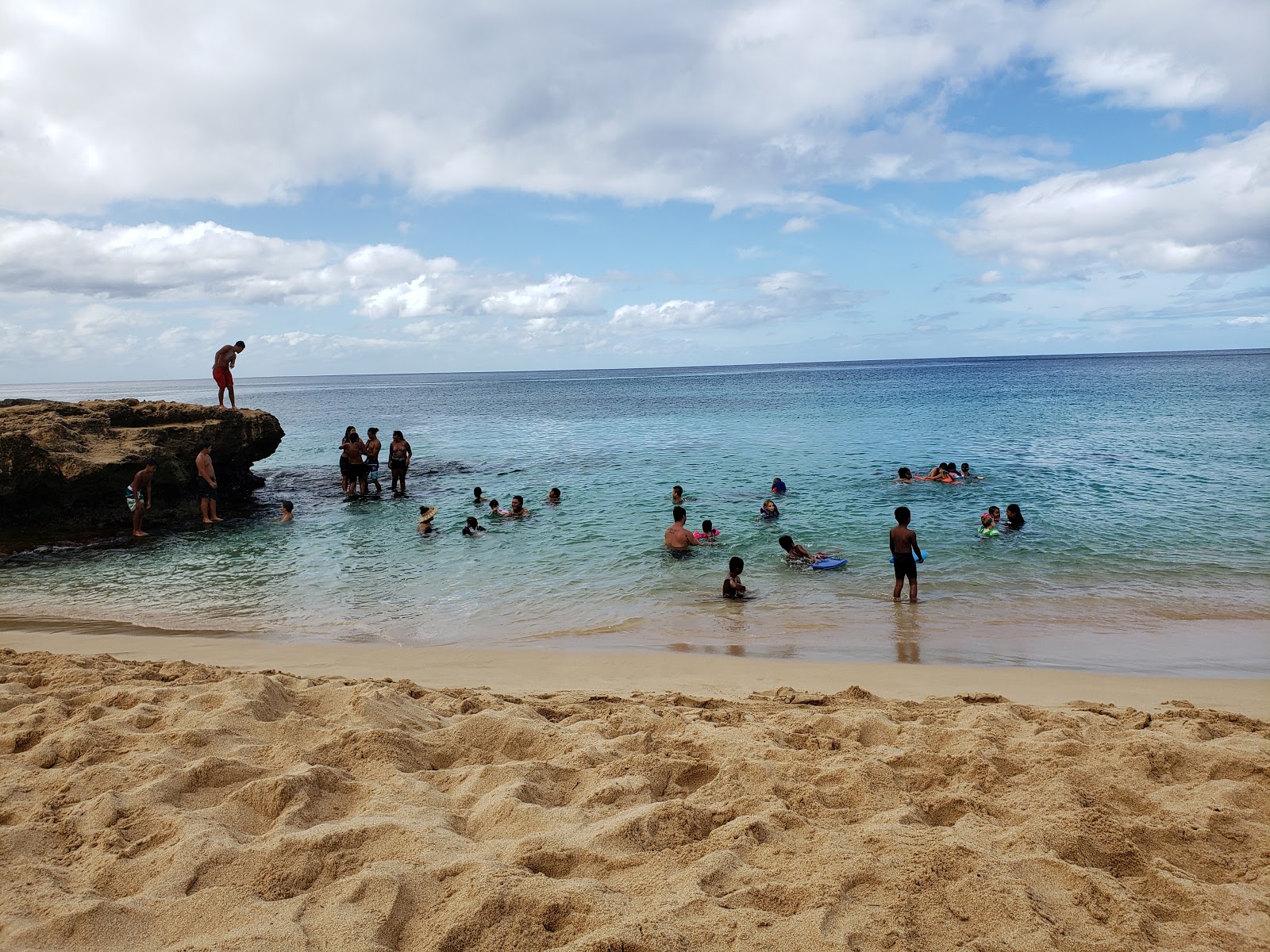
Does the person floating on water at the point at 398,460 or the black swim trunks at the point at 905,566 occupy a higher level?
the person floating on water at the point at 398,460

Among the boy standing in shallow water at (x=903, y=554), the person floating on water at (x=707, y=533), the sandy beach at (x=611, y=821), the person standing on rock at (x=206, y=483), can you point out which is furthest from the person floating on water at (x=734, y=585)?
the person standing on rock at (x=206, y=483)

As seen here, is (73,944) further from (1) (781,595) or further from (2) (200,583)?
(2) (200,583)

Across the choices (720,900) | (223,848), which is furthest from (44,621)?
(720,900)

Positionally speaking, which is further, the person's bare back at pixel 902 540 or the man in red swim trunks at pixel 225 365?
the man in red swim trunks at pixel 225 365

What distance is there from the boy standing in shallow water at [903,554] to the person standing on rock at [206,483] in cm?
1442

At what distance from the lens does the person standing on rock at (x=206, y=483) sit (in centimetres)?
1628

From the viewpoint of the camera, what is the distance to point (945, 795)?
3822 millimetres

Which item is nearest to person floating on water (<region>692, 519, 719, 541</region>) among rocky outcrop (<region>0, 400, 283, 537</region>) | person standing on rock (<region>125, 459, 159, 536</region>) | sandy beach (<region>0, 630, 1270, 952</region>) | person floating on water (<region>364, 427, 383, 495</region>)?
sandy beach (<region>0, 630, 1270, 952</region>)

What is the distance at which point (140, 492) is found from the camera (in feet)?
49.1

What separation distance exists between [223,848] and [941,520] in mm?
14175

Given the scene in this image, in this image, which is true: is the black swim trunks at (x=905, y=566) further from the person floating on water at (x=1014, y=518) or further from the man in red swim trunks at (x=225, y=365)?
the man in red swim trunks at (x=225, y=365)

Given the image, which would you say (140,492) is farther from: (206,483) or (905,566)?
(905,566)

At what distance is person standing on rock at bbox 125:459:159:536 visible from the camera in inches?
587

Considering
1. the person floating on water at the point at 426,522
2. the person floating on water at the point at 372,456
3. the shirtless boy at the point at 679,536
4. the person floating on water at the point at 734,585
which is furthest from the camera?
the person floating on water at the point at 372,456
